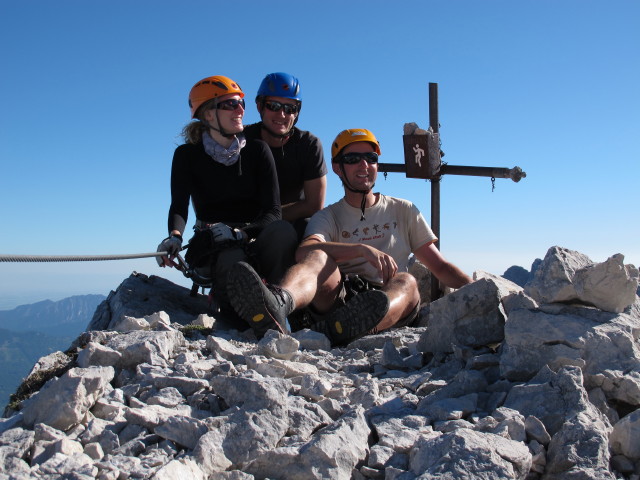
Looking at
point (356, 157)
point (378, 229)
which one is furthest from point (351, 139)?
point (378, 229)

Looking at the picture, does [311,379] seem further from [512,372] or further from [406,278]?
[406,278]

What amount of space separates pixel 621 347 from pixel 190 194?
5.29 meters

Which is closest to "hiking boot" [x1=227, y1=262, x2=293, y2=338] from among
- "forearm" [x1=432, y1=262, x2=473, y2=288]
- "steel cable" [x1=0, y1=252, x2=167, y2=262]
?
"steel cable" [x1=0, y1=252, x2=167, y2=262]

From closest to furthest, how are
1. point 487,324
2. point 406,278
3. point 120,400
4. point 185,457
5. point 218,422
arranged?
point 185,457, point 218,422, point 120,400, point 487,324, point 406,278

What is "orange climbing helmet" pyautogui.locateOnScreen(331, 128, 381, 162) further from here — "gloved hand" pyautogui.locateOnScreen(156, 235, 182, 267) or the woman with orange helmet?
"gloved hand" pyautogui.locateOnScreen(156, 235, 182, 267)

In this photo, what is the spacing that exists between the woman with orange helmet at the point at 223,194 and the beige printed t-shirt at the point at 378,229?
52cm

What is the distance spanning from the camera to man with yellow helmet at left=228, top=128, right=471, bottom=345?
5.71 m

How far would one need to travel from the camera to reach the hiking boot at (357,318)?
5711mm

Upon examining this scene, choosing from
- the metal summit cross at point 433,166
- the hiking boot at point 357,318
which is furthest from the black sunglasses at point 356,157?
the metal summit cross at point 433,166

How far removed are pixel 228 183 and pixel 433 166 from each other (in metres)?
4.68

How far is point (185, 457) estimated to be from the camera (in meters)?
2.95

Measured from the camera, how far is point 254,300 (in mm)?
5531

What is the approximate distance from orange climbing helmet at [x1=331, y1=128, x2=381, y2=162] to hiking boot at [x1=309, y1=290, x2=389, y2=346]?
8.22 feet

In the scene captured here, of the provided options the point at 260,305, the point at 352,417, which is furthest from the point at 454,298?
the point at 352,417
